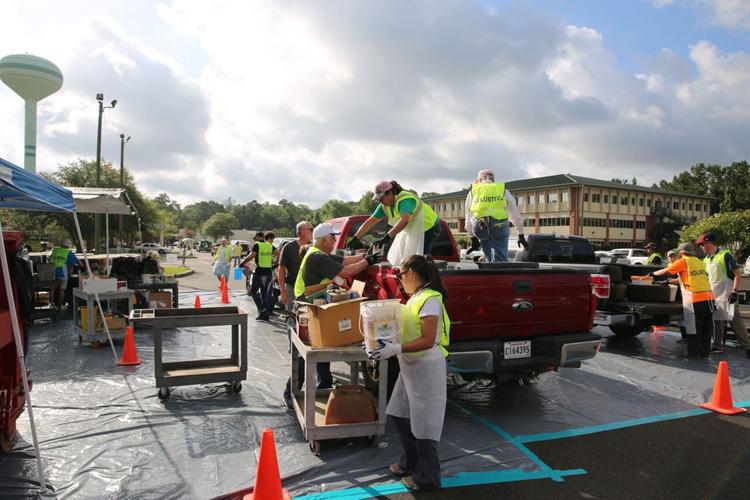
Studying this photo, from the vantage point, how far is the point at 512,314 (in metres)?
4.60

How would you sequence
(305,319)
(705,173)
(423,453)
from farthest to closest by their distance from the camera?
(705,173), (305,319), (423,453)

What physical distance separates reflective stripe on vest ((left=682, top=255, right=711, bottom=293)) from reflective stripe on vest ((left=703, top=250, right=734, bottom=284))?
643 millimetres

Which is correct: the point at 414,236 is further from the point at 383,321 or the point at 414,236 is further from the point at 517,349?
the point at 383,321

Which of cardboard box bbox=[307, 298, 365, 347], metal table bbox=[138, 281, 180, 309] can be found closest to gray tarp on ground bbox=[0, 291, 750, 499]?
cardboard box bbox=[307, 298, 365, 347]

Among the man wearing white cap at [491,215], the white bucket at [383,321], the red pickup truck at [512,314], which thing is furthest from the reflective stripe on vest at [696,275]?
the white bucket at [383,321]

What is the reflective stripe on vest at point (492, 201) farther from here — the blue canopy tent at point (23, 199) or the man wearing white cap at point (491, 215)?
the blue canopy tent at point (23, 199)

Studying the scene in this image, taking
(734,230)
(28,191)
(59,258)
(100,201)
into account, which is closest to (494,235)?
(28,191)

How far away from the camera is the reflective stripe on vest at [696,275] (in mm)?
7223

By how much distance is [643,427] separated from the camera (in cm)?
468

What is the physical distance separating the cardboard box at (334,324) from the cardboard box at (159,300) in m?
7.13

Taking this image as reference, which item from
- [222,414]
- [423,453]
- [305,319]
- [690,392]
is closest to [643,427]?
[690,392]

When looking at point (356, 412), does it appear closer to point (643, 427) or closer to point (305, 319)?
point (305, 319)

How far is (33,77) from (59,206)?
2646cm

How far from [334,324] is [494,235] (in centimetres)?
347
